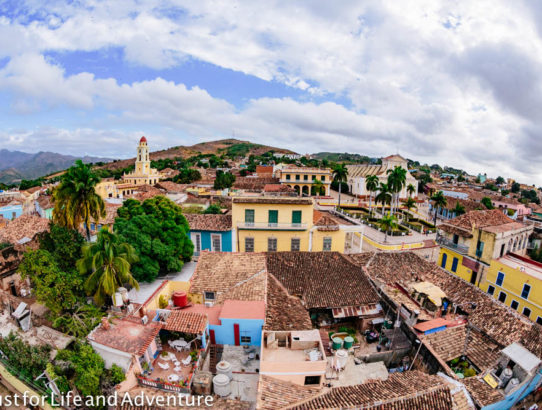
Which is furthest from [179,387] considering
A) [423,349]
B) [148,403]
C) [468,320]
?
[468,320]

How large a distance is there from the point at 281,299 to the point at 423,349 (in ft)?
26.7

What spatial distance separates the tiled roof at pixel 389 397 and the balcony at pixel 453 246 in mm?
17053

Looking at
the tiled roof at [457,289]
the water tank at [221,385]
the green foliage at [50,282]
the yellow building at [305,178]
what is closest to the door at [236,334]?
the water tank at [221,385]

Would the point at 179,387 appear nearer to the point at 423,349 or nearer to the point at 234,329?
the point at 234,329

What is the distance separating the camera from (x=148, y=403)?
1159cm

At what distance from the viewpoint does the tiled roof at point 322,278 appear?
18688 millimetres

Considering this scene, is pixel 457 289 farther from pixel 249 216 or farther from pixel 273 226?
pixel 249 216

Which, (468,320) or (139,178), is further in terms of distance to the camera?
(139,178)

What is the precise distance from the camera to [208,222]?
26.7 metres

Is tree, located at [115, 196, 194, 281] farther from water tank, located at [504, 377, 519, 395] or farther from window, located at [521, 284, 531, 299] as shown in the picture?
window, located at [521, 284, 531, 299]

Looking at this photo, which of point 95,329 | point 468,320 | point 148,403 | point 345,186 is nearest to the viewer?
point 148,403

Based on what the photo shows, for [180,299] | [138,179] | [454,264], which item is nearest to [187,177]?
[138,179]

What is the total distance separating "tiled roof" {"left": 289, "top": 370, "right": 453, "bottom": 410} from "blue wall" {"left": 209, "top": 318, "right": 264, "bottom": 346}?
175 inches

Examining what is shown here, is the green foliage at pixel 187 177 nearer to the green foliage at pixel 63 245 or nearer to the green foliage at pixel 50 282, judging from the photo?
the green foliage at pixel 63 245
